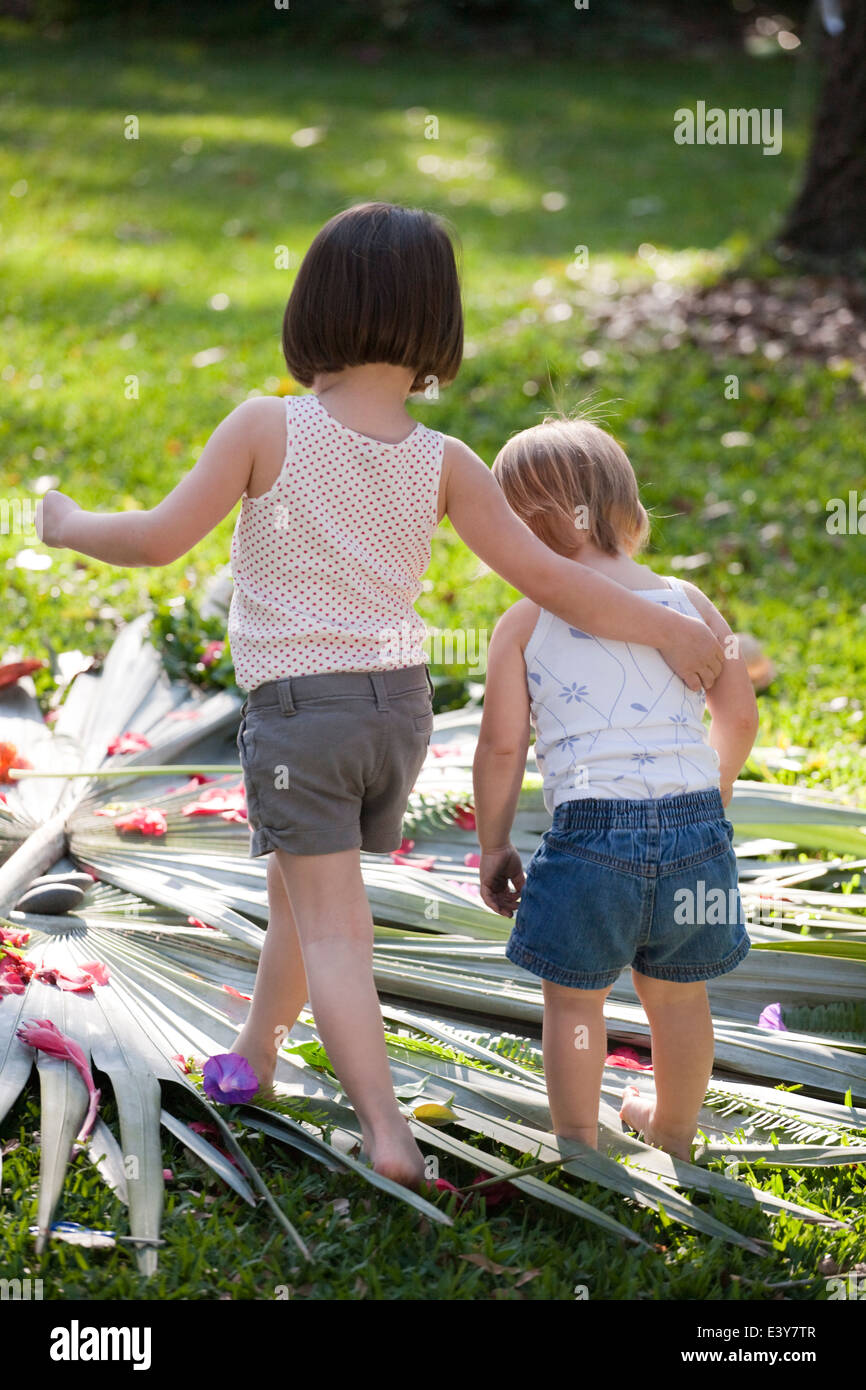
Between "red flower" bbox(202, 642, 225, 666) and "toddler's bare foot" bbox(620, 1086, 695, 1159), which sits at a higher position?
"red flower" bbox(202, 642, 225, 666)

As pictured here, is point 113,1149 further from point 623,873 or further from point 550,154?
point 550,154

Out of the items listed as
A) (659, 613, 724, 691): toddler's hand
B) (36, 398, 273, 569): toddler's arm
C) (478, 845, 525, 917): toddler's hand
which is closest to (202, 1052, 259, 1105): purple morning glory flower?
(478, 845, 525, 917): toddler's hand

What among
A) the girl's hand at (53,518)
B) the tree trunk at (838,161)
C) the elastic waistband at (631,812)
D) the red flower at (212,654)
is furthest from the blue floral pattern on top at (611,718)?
the tree trunk at (838,161)

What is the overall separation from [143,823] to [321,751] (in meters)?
1.12

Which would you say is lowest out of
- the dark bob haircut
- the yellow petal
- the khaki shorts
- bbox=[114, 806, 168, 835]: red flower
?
the yellow petal

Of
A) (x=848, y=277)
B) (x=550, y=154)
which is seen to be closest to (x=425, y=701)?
(x=848, y=277)

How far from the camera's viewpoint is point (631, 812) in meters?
2.21

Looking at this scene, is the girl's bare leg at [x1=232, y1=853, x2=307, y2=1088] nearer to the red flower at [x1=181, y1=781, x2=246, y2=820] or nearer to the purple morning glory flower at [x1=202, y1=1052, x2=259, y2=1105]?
the purple morning glory flower at [x1=202, y1=1052, x2=259, y2=1105]

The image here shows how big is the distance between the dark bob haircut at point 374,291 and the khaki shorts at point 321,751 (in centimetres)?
51

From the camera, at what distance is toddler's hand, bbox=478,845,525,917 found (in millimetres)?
2348

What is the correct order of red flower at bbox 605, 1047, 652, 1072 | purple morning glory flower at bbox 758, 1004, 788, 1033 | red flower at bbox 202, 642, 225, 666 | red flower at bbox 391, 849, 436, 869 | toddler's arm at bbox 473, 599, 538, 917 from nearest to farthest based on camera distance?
toddler's arm at bbox 473, 599, 538, 917, red flower at bbox 605, 1047, 652, 1072, purple morning glory flower at bbox 758, 1004, 788, 1033, red flower at bbox 391, 849, 436, 869, red flower at bbox 202, 642, 225, 666

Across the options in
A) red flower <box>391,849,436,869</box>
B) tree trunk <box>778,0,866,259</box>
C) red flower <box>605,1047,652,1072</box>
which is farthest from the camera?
tree trunk <box>778,0,866,259</box>

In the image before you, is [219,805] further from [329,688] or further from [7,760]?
[329,688]

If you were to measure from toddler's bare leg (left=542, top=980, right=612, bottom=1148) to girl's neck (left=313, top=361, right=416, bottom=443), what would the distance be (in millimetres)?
924
